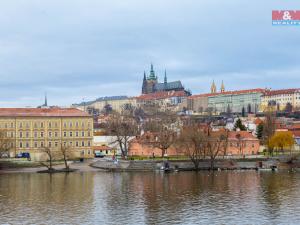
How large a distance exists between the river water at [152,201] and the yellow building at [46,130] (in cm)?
3632

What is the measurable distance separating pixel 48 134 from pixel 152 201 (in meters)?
56.9

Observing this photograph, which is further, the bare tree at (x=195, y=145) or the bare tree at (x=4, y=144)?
the bare tree at (x=4, y=144)

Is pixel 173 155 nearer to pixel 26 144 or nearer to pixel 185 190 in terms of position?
pixel 26 144

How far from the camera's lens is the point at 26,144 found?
92.6m

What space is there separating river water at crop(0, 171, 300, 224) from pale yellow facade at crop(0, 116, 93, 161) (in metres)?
36.2

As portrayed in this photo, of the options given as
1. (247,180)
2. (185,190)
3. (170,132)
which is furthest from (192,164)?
(185,190)

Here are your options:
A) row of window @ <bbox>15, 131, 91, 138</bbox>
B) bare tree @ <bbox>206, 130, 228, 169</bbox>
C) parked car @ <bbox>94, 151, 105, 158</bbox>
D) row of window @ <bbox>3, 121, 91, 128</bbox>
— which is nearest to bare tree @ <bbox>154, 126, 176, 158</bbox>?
bare tree @ <bbox>206, 130, 228, 169</bbox>

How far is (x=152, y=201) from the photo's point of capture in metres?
39.0

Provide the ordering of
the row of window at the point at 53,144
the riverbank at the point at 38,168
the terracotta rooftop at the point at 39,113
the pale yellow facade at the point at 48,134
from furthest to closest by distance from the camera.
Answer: the terracotta rooftop at the point at 39,113, the row of window at the point at 53,144, the pale yellow facade at the point at 48,134, the riverbank at the point at 38,168

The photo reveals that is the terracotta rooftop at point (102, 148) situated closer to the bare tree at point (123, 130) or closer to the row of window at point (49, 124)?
the bare tree at point (123, 130)

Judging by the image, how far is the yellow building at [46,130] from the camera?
302 ft

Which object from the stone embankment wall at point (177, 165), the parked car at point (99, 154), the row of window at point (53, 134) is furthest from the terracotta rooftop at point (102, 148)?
the stone embankment wall at point (177, 165)

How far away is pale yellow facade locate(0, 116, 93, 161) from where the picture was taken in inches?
3620

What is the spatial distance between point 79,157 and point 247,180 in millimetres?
41333
